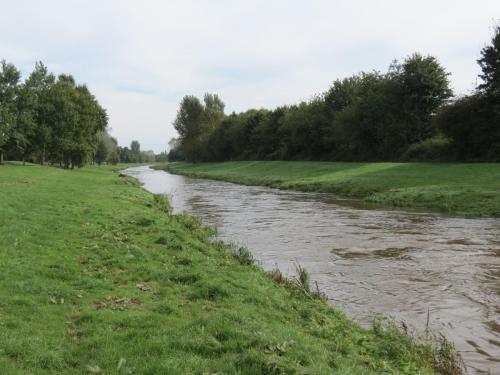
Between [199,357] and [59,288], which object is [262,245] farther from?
[199,357]

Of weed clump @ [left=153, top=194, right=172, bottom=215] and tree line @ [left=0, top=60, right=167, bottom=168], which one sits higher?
tree line @ [left=0, top=60, right=167, bottom=168]

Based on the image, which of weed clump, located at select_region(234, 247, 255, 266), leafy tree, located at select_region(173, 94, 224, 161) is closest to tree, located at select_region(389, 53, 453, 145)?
weed clump, located at select_region(234, 247, 255, 266)

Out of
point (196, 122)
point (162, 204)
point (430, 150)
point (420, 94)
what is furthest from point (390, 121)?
point (196, 122)

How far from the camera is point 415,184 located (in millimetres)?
35094

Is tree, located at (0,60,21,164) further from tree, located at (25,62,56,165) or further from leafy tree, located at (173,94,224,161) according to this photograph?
leafy tree, located at (173,94,224,161)

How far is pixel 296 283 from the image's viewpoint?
11.5 m

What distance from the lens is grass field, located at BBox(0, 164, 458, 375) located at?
21.8 feet

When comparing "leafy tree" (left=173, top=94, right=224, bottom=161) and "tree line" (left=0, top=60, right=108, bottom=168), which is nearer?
"tree line" (left=0, top=60, right=108, bottom=168)

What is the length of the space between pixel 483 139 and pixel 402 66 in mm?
18354

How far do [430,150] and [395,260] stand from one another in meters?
41.3

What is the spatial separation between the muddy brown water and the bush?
2708 cm

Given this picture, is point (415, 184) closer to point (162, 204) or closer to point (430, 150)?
point (162, 204)

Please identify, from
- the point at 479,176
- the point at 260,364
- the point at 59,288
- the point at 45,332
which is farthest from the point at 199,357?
the point at 479,176

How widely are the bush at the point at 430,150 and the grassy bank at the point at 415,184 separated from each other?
730 centimetres
